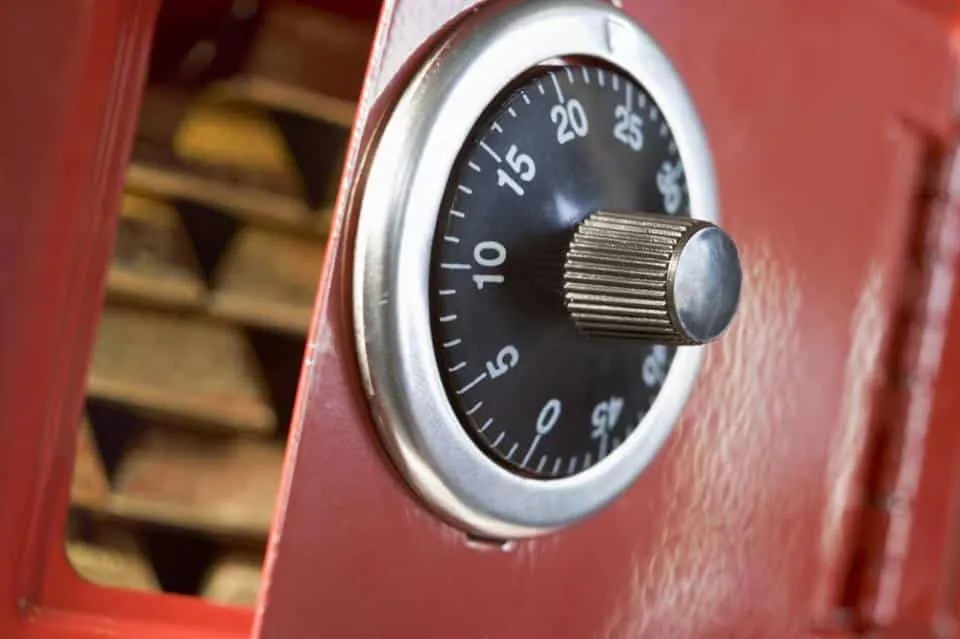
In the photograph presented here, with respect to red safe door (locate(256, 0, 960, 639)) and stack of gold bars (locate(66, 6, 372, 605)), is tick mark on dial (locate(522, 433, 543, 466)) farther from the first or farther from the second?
stack of gold bars (locate(66, 6, 372, 605))

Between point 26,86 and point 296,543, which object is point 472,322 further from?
point 26,86

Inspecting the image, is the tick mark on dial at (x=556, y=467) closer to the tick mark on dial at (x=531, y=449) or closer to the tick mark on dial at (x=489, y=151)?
the tick mark on dial at (x=531, y=449)

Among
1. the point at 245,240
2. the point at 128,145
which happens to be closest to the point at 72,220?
the point at 128,145

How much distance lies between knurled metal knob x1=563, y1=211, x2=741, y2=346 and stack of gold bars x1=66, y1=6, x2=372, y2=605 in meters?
0.30

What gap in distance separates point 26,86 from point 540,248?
288mm

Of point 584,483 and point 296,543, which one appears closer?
point 296,543

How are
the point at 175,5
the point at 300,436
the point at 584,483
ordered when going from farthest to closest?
the point at 175,5
the point at 584,483
the point at 300,436

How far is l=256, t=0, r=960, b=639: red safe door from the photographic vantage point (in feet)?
1.79

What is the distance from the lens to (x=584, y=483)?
2.05 feet

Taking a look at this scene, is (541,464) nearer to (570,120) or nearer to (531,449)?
(531,449)

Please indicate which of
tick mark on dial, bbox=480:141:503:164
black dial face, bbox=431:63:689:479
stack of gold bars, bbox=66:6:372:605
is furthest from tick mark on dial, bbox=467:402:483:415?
stack of gold bars, bbox=66:6:372:605

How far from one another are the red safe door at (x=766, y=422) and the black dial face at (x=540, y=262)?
0.05 meters

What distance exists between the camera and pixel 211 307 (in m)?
0.81

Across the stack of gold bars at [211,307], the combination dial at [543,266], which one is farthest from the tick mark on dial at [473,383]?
the stack of gold bars at [211,307]
